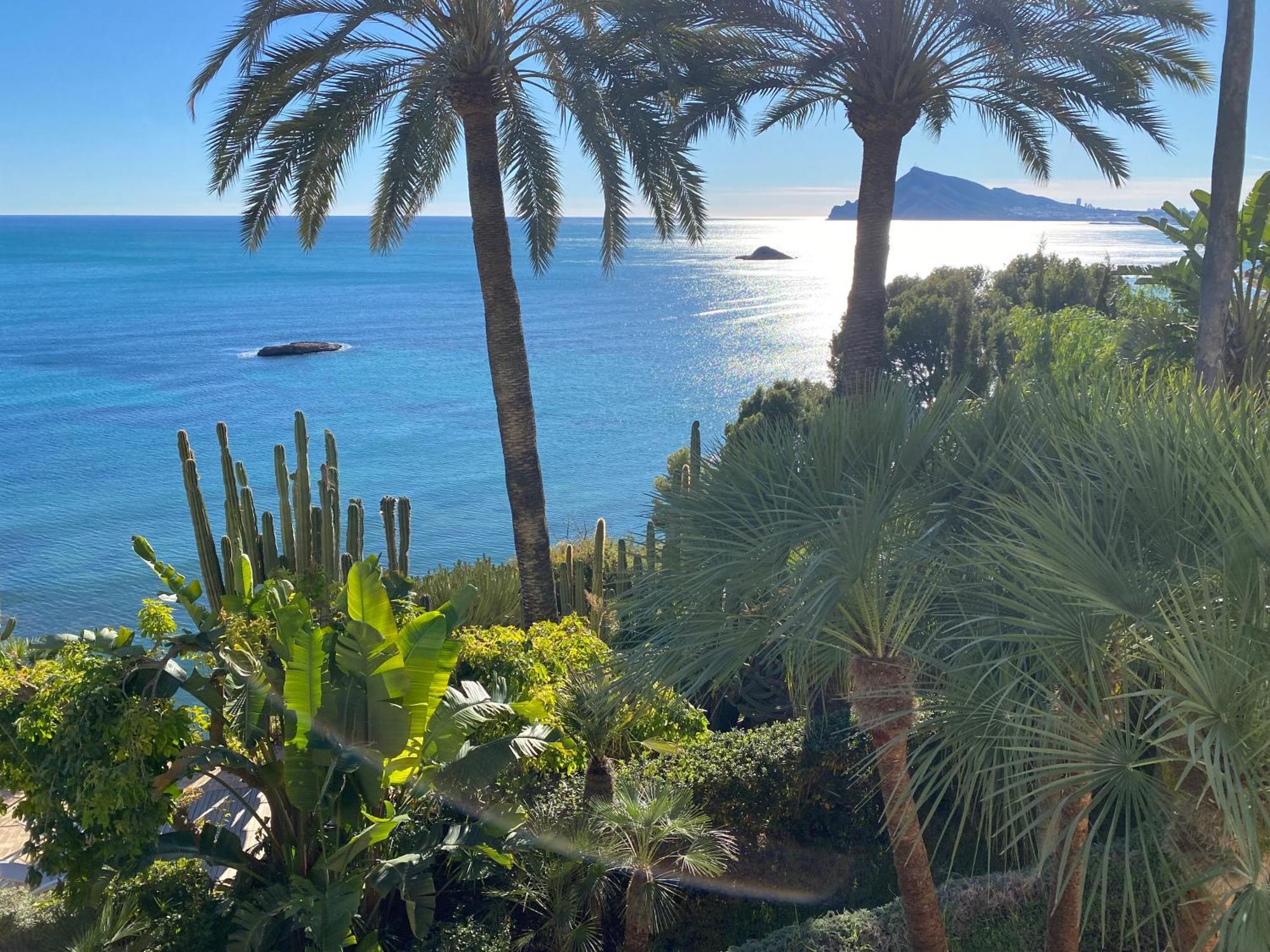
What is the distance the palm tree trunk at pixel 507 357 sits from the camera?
11.7m

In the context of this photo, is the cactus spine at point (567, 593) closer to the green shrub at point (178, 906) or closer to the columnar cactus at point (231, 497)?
the columnar cactus at point (231, 497)

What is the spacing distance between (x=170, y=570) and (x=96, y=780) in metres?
1.64

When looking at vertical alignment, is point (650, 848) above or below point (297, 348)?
above

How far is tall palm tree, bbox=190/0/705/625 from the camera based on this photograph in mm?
11055

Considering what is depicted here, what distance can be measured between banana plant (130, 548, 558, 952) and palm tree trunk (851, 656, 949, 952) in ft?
9.01

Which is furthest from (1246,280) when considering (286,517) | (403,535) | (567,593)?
(286,517)

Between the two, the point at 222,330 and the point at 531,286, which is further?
the point at 531,286

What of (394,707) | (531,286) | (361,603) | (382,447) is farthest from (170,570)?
(531,286)

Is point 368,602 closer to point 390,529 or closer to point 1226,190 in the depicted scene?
point 390,529

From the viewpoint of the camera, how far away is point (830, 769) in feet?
29.6

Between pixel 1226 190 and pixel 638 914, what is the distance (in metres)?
8.06

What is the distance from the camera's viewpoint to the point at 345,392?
64.4 metres

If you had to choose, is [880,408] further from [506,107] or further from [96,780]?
[506,107]

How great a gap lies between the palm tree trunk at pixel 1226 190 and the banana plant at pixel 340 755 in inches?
276
